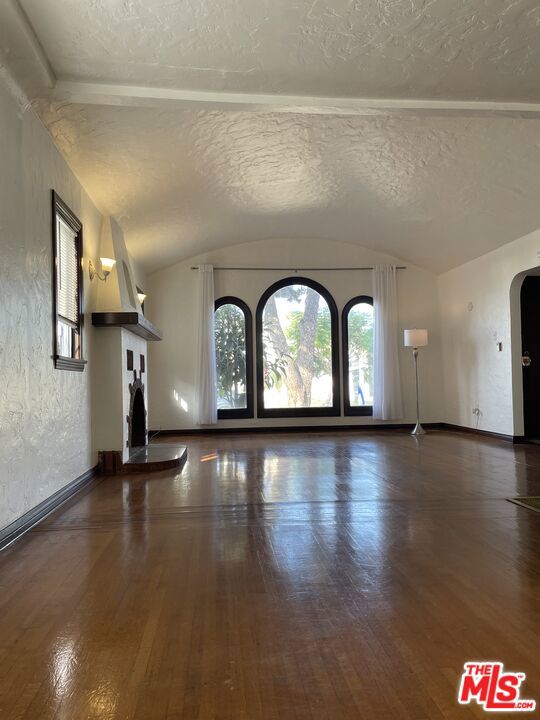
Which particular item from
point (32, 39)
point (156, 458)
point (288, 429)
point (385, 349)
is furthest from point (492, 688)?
point (385, 349)

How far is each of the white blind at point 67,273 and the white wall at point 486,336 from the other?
5328 mm

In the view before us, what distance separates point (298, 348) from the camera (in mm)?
9352

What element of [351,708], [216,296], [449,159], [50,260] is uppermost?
[449,159]

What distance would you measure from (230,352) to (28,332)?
5.92 meters


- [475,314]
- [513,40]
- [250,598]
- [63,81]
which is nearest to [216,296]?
[475,314]

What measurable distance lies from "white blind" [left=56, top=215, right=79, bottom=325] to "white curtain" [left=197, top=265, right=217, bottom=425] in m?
4.18

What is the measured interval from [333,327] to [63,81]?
666 centimetres

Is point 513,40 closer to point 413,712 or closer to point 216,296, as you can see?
point 413,712

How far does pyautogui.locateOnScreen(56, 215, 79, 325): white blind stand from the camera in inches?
165

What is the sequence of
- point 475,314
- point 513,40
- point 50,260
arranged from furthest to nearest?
point 475,314 < point 50,260 < point 513,40

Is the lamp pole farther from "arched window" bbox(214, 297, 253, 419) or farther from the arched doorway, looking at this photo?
"arched window" bbox(214, 297, 253, 419)

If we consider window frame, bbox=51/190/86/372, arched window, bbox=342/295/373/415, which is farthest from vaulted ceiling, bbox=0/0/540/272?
arched window, bbox=342/295/373/415

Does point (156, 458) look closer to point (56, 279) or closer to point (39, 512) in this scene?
point (39, 512)

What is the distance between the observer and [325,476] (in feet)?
15.7
